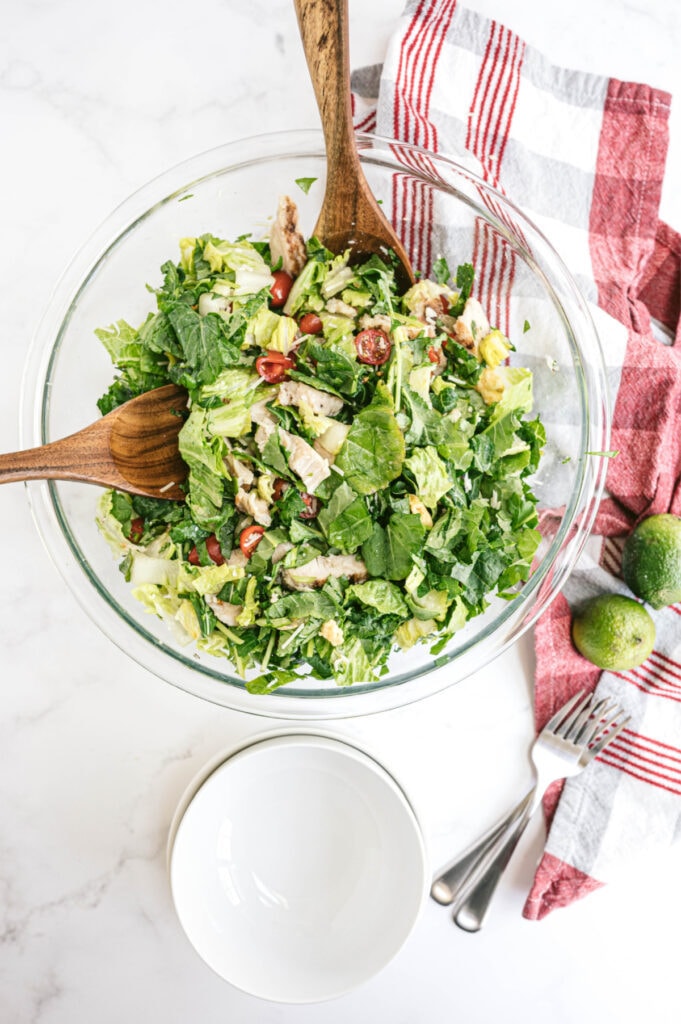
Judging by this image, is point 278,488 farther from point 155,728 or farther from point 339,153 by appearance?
point 155,728

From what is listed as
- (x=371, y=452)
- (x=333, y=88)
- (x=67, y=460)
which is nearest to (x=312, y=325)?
(x=371, y=452)

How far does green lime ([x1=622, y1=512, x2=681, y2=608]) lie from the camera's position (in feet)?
8.07

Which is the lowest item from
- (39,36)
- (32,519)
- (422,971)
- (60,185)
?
(422,971)

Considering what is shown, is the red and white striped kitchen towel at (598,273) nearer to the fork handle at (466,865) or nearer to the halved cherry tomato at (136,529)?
the fork handle at (466,865)

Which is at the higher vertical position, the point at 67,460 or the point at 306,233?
the point at 306,233

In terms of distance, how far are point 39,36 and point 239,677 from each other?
2.18 metres

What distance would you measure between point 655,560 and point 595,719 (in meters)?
0.58

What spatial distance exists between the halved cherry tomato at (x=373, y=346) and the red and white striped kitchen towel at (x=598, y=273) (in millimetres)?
846

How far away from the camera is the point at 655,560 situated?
8.14 ft

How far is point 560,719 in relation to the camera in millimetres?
2629

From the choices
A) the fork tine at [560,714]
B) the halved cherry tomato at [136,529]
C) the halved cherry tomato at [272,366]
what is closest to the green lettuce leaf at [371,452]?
the halved cherry tomato at [272,366]

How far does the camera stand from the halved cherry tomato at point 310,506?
2046mm

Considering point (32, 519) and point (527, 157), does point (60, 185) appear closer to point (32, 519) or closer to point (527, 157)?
point (32, 519)

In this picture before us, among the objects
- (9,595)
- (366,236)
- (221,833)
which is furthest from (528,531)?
(9,595)
